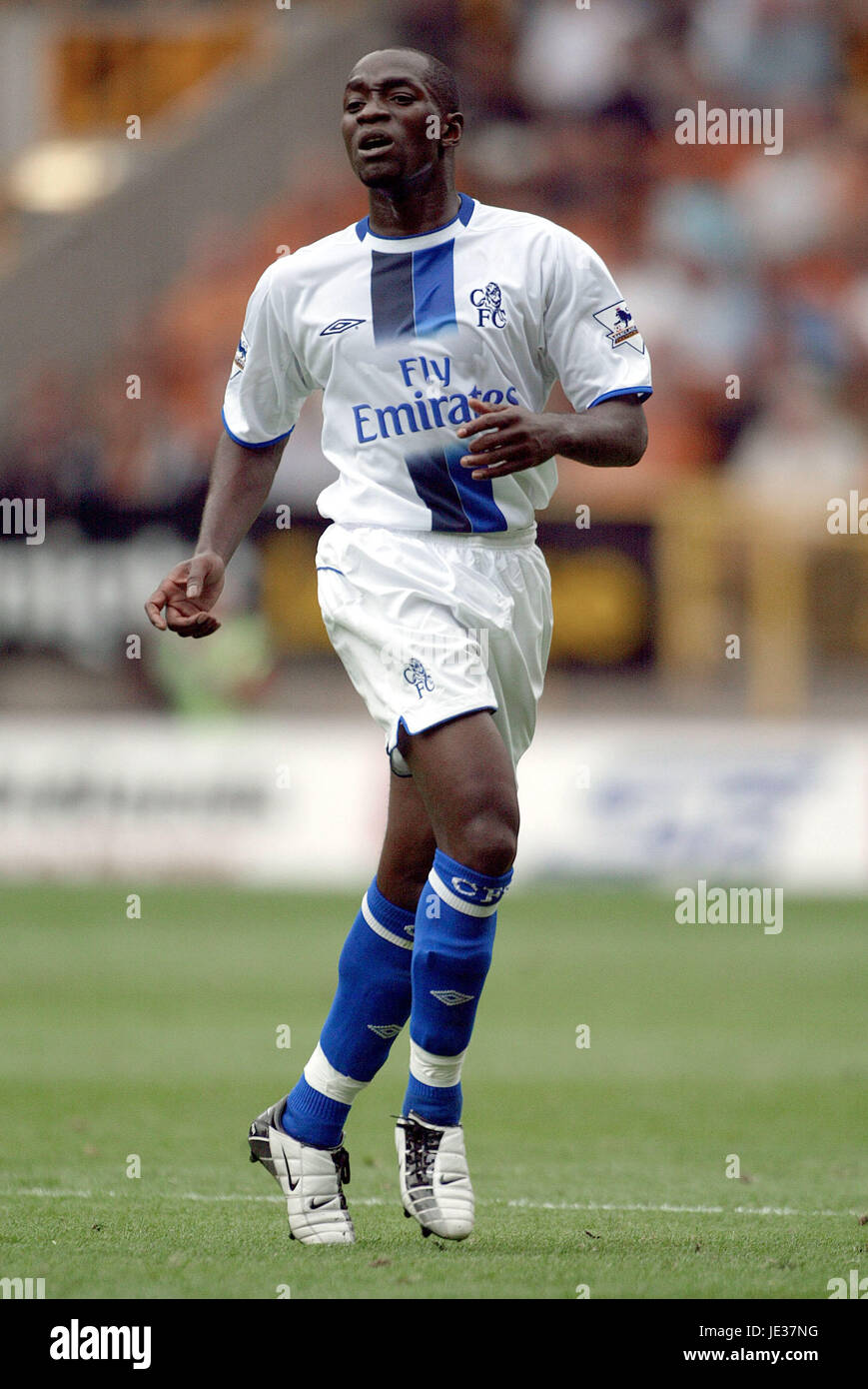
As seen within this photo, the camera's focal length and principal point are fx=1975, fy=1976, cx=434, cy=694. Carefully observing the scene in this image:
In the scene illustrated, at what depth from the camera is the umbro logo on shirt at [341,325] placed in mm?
4117

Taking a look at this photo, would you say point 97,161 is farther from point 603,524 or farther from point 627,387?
point 627,387

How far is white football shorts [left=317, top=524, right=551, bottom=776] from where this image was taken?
3936 mm

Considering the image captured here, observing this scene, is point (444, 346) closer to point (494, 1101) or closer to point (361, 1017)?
point (361, 1017)

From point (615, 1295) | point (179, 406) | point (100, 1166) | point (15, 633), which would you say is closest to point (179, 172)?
point (179, 406)

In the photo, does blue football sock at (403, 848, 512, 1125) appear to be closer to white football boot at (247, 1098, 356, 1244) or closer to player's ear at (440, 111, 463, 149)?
white football boot at (247, 1098, 356, 1244)

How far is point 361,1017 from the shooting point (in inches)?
166

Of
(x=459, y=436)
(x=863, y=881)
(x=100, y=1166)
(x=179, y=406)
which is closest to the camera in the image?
(x=459, y=436)

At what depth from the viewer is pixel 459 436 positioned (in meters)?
3.77

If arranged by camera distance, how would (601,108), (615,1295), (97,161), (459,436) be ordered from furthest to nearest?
(97,161) < (601,108) < (459,436) < (615,1295)

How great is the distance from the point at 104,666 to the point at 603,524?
3941 mm

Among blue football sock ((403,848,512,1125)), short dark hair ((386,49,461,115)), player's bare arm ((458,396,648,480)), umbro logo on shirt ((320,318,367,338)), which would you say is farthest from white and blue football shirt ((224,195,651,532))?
blue football sock ((403,848,512,1125))

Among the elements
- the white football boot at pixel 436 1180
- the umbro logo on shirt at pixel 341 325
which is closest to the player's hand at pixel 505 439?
the umbro logo on shirt at pixel 341 325

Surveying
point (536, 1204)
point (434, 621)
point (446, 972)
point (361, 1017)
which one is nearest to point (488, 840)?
point (446, 972)

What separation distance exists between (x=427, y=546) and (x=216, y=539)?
541 millimetres
